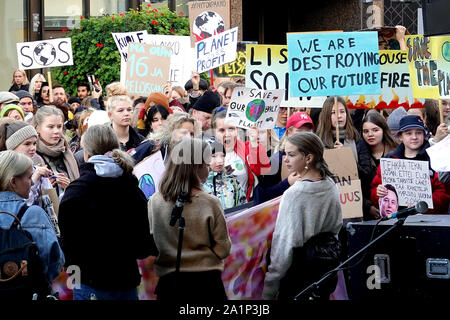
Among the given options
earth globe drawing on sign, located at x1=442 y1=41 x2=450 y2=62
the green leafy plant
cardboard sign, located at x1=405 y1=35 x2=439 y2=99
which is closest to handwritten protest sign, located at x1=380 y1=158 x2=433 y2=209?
cardboard sign, located at x1=405 y1=35 x2=439 y2=99

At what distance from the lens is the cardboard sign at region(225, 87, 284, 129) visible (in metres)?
7.84

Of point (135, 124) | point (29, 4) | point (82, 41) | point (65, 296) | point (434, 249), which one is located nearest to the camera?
point (434, 249)

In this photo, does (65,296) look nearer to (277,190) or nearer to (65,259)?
(65,259)

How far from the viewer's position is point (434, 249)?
4965 mm

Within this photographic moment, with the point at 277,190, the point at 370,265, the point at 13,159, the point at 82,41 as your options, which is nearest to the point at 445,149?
the point at 277,190

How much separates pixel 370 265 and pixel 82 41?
13.0m

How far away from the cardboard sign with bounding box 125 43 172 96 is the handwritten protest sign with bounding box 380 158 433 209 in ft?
13.6

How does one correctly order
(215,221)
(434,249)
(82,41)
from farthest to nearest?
(82,41)
(215,221)
(434,249)

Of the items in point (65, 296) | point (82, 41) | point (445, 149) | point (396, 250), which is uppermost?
point (82, 41)

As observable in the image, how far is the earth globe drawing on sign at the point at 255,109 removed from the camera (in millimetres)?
7938

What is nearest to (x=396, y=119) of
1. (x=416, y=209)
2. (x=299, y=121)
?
(x=299, y=121)

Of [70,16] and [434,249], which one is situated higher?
[70,16]

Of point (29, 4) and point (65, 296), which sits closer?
point (65, 296)

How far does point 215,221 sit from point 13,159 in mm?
1303
